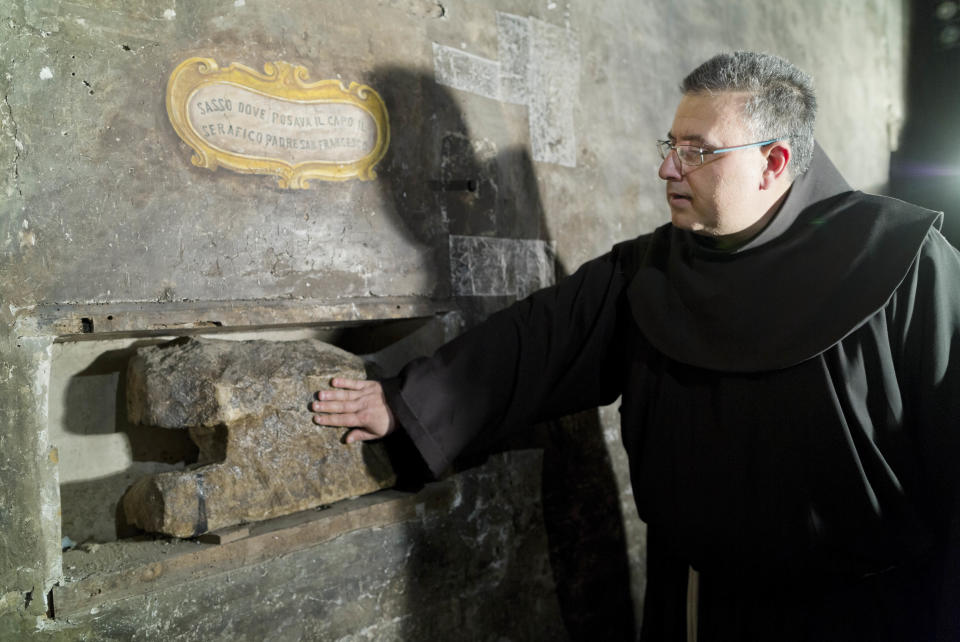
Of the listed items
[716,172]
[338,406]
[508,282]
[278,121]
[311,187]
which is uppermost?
[278,121]

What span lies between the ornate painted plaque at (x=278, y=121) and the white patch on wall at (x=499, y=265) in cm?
46

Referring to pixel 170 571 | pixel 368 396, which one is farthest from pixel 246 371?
pixel 170 571

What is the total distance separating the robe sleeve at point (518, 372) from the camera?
2.14m

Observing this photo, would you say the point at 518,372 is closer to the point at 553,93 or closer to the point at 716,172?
the point at 716,172

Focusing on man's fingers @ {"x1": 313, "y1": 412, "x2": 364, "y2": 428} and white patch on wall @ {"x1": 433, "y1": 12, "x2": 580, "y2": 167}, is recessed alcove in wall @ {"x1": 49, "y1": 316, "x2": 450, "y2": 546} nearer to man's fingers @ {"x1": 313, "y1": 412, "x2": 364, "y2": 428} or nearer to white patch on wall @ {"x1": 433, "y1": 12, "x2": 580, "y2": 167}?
man's fingers @ {"x1": 313, "y1": 412, "x2": 364, "y2": 428}

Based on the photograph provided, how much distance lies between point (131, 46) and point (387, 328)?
1214mm

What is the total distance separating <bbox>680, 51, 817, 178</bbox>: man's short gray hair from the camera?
194cm

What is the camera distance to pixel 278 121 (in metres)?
2.04

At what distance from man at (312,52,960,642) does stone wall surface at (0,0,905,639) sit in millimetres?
429

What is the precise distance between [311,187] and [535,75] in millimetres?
1149

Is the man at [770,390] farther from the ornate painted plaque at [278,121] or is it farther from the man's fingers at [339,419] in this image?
the ornate painted plaque at [278,121]

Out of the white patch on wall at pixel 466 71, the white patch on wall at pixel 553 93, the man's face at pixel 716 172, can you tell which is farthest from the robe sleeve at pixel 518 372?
the white patch on wall at pixel 466 71

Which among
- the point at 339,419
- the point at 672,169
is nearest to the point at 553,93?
the point at 672,169

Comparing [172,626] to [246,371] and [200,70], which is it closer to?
[246,371]
